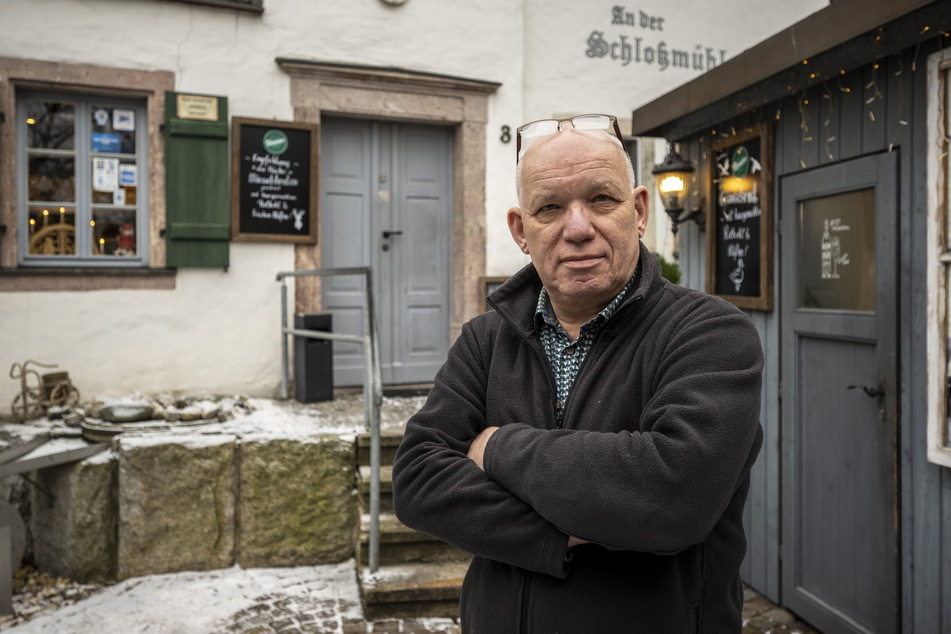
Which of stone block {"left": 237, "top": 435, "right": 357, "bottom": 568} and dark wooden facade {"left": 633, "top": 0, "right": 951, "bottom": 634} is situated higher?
dark wooden facade {"left": 633, "top": 0, "right": 951, "bottom": 634}

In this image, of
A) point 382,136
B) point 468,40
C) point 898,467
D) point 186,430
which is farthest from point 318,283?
point 898,467

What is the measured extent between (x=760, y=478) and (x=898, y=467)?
3.30 feet

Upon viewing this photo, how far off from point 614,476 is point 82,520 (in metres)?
3.99

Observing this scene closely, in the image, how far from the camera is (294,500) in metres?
4.42

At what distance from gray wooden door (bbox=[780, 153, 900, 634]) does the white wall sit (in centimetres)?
333

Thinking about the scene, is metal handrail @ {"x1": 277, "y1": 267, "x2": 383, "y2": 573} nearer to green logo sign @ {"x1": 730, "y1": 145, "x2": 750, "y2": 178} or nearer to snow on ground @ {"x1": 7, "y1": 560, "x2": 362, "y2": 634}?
snow on ground @ {"x1": 7, "y1": 560, "x2": 362, "y2": 634}

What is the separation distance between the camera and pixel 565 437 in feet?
4.14

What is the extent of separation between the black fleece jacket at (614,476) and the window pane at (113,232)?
4.97 meters

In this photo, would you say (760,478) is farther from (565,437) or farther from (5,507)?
(5,507)

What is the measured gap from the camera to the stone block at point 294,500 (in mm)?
4395

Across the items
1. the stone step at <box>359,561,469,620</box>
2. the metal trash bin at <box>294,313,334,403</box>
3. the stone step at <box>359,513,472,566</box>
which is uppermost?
the metal trash bin at <box>294,313,334,403</box>

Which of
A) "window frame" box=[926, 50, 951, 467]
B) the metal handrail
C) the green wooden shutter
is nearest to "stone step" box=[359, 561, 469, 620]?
the metal handrail

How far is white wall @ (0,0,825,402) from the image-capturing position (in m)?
5.38

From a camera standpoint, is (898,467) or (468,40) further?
(468,40)
